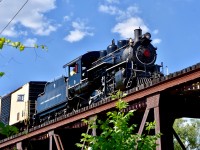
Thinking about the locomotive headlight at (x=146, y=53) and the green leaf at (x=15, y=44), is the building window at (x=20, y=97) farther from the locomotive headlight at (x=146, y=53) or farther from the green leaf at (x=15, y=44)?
the green leaf at (x=15, y=44)

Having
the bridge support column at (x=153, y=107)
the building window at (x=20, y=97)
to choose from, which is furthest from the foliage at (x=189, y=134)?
the bridge support column at (x=153, y=107)

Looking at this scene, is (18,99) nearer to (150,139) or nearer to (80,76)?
(80,76)

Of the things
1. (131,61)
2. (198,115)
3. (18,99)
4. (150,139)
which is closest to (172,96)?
(198,115)

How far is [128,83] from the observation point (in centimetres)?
1753

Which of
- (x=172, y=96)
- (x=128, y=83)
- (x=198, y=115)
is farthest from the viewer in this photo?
(x=128, y=83)

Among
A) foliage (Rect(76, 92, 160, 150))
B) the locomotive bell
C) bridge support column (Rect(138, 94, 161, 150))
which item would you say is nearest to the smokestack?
the locomotive bell

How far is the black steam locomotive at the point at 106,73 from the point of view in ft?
59.8

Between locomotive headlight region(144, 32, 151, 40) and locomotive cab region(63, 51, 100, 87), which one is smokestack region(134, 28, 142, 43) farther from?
locomotive cab region(63, 51, 100, 87)

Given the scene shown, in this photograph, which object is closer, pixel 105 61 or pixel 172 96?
pixel 172 96

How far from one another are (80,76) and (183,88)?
11.4 meters

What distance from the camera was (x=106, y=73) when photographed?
19703 millimetres

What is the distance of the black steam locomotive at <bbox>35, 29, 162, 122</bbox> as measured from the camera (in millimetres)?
18234

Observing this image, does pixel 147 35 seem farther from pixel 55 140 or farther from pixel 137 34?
pixel 55 140

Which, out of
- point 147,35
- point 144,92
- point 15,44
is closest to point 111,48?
point 147,35
